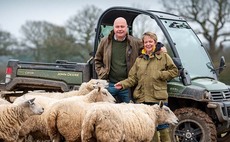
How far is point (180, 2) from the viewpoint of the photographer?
91.6 ft

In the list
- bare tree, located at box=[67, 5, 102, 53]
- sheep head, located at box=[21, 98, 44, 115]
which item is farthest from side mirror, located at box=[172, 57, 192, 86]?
bare tree, located at box=[67, 5, 102, 53]

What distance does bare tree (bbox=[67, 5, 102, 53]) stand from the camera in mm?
32750

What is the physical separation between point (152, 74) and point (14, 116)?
7.84 feet

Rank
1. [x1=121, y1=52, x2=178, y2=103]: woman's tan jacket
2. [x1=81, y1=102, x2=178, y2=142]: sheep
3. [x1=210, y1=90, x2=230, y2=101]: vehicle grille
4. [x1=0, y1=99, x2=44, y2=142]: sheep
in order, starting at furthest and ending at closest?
1. [x1=210, y1=90, x2=230, y2=101]: vehicle grille
2. [x1=0, y1=99, x2=44, y2=142]: sheep
3. [x1=121, y1=52, x2=178, y2=103]: woman's tan jacket
4. [x1=81, y1=102, x2=178, y2=142]: sheep

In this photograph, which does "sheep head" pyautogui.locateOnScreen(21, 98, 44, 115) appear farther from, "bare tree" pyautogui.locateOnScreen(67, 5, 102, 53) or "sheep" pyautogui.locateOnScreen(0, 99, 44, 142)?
"bare tree" pyautogui.locateOnScreen(67, 5, 102, 53)

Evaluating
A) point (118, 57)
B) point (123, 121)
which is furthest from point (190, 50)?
point (123, 121)

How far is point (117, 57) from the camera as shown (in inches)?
312

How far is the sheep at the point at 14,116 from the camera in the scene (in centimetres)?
762

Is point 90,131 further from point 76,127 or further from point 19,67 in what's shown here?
point 19,67

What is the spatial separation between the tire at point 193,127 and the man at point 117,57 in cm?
102

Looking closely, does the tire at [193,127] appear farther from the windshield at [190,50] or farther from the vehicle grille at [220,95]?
the windshield at [190,50]

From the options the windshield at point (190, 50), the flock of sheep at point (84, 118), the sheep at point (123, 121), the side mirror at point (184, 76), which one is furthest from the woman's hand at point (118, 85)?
the windshield at point (190, 50)

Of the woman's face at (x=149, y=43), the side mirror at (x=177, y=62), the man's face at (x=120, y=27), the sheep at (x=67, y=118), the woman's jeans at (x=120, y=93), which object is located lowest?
the sheep at (x=67, y=118)

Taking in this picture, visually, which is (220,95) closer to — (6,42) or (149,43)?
(149,43)
